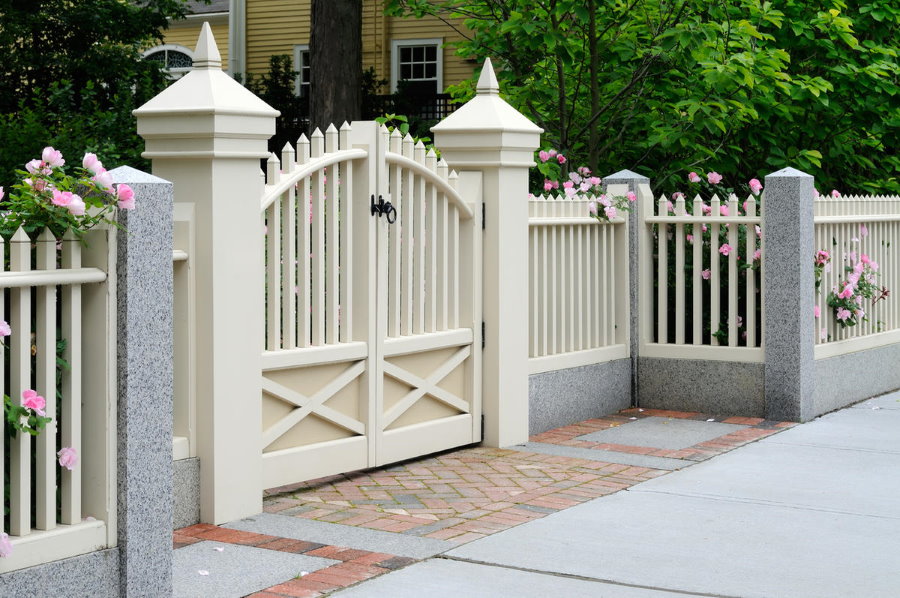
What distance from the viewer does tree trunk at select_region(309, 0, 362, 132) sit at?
50.1ft

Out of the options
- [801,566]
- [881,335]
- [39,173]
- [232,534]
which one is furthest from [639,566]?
[881,335]

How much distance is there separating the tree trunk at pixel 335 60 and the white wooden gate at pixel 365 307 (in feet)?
24.4

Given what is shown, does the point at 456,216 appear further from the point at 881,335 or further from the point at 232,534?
the point at 881,335

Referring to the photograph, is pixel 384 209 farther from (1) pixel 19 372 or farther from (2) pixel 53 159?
(1) pixel 19 372

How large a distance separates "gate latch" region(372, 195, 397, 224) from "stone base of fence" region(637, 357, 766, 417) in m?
3.18

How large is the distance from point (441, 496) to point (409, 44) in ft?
60.4

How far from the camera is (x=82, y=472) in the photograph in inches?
185

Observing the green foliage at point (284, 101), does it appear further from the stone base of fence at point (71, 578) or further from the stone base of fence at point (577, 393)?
the stone base of fence at point (71, 578)

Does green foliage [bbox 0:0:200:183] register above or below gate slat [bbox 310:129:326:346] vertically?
above

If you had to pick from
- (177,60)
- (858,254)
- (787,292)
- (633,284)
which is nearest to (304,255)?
(633,284)

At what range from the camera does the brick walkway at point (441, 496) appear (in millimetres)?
5551

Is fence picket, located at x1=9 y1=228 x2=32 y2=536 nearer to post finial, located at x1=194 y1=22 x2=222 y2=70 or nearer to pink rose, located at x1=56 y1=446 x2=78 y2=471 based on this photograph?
pink rose, located at x1=56 y1=446 x2=78 y2=471

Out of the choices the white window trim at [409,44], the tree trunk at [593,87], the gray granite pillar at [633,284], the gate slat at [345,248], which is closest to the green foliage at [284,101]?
the white window trim at [409,44]

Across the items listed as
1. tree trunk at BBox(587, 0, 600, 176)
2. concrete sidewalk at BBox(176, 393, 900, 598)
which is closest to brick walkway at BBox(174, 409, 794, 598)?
A: concrete sidewalk at BBox(176, 393, 900, 598)
